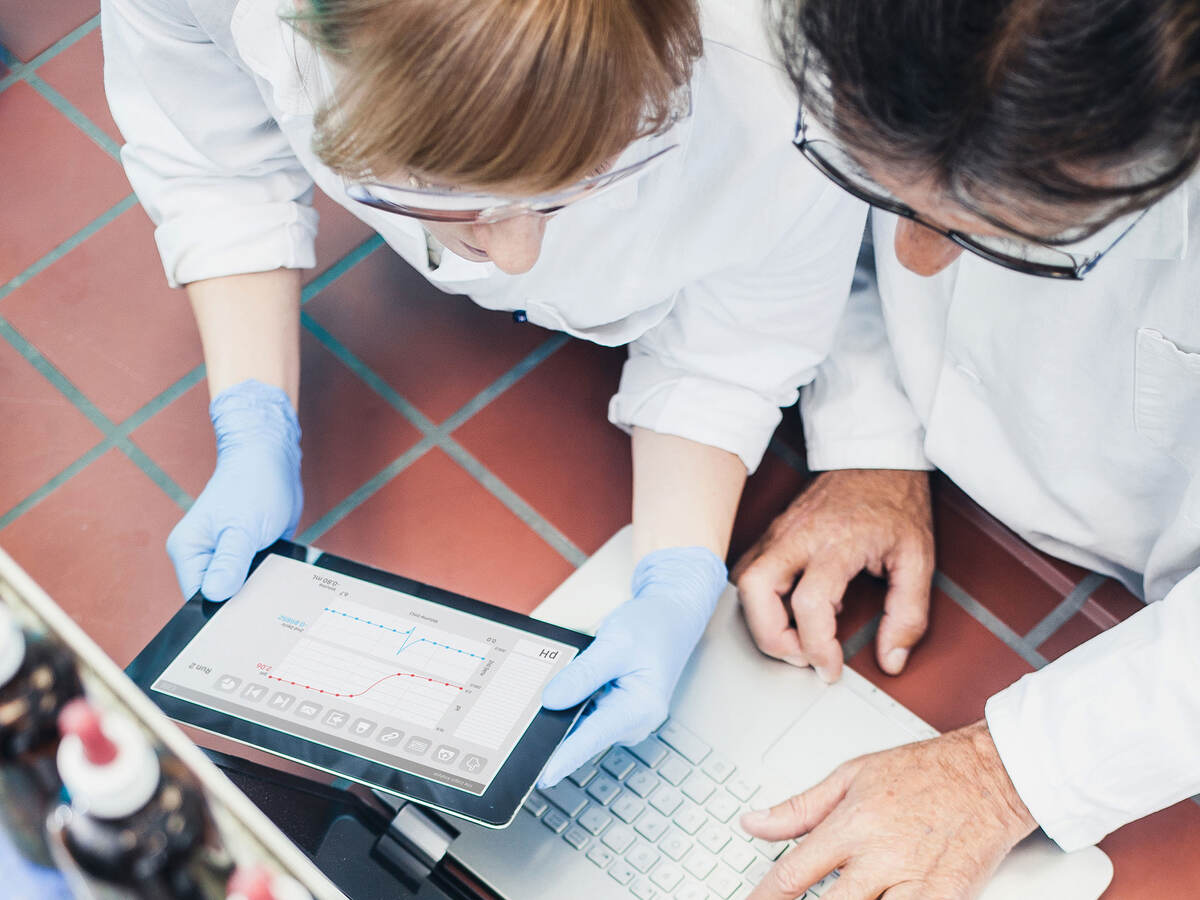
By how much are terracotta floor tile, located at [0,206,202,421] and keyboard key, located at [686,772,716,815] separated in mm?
762

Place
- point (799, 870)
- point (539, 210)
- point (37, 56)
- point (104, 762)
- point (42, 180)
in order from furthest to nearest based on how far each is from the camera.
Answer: point (37, 56)
point (42, 180)
point (799, 870)
point (539, 210)
point (104, 762)

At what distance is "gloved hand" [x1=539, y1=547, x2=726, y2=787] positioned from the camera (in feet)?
3.05

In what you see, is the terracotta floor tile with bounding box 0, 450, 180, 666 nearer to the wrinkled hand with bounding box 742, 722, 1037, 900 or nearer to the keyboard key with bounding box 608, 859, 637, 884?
the keyboard key with bounding box 608, 859, 637, 884

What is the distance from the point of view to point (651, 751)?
1003mm

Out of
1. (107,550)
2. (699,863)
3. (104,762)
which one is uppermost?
(104,762)

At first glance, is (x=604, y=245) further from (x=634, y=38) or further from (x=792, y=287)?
(x=634, y=38)

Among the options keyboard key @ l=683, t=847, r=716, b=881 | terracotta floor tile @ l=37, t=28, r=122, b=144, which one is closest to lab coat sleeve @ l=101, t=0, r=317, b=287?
terracotta floor tile @ l=37, t=28, r=122, b=144

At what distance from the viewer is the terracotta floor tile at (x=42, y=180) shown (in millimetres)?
1412

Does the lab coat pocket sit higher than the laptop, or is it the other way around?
the lab coat pocket

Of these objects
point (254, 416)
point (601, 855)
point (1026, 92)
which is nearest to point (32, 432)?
point (254, 416)

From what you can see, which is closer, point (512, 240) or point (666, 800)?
point (512, 240)

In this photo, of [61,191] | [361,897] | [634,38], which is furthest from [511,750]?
[61,191]

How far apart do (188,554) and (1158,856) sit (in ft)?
3.11

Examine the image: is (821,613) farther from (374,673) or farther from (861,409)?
(374,673)
